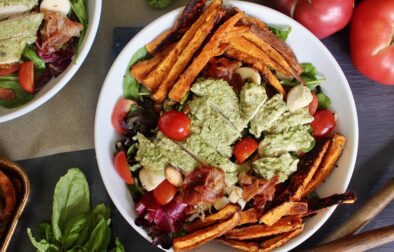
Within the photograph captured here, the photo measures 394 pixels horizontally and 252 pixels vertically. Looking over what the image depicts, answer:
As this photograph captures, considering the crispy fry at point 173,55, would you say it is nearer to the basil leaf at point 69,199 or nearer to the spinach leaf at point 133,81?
the spinach leaf at point 133,81

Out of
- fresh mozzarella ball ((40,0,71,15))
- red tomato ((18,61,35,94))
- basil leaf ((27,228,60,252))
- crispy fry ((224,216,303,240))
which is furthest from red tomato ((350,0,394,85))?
basil leaf ((27,228,60,252))

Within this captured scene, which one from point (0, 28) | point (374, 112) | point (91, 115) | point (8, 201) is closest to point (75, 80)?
point (91, 115)

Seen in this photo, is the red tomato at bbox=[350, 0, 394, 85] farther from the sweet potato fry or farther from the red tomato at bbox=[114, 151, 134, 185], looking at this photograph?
the red tomato at bbox=[114, 151, 134, 185]

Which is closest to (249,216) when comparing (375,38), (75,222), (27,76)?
(75,222)

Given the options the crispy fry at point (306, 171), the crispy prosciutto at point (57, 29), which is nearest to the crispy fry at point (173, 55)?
the crispy prosciutto at point (57, 29)

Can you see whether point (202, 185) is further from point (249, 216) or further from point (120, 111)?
point (120, 111)

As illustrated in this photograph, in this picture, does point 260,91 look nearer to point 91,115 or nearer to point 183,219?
point 183,219
